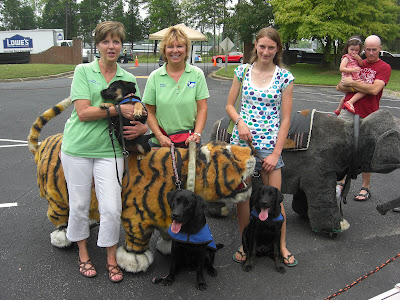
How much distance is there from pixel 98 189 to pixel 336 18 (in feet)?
77.7

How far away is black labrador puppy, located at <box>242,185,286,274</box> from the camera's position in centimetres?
319

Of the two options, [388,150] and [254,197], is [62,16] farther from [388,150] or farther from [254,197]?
[388,150]

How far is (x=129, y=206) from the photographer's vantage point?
3.17 m

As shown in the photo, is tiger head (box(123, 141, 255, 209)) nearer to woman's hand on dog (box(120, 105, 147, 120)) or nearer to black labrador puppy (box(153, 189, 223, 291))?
black labrador puppy (box(153, 189, 223, 291))

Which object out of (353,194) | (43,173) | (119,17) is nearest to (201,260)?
(43,173)

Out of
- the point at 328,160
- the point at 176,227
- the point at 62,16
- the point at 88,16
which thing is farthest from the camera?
the point at 62,16

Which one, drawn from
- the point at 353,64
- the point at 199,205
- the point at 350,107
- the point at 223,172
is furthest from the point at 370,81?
the point at 199,205

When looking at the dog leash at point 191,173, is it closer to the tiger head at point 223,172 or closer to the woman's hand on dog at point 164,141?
the tiger head at point 223,172

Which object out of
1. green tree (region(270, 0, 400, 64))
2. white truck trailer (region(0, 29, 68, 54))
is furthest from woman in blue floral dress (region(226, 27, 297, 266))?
white truck trailer (region(0, 29, 68, 54))

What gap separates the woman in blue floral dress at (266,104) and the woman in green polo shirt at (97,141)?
0.93 m

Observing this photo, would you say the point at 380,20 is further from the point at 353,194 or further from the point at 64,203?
the point at 64,203

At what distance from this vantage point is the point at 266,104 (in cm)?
324

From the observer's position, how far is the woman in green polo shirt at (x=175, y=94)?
3197 millimetres

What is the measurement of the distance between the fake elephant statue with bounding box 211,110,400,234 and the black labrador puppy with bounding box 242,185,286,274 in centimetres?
51
